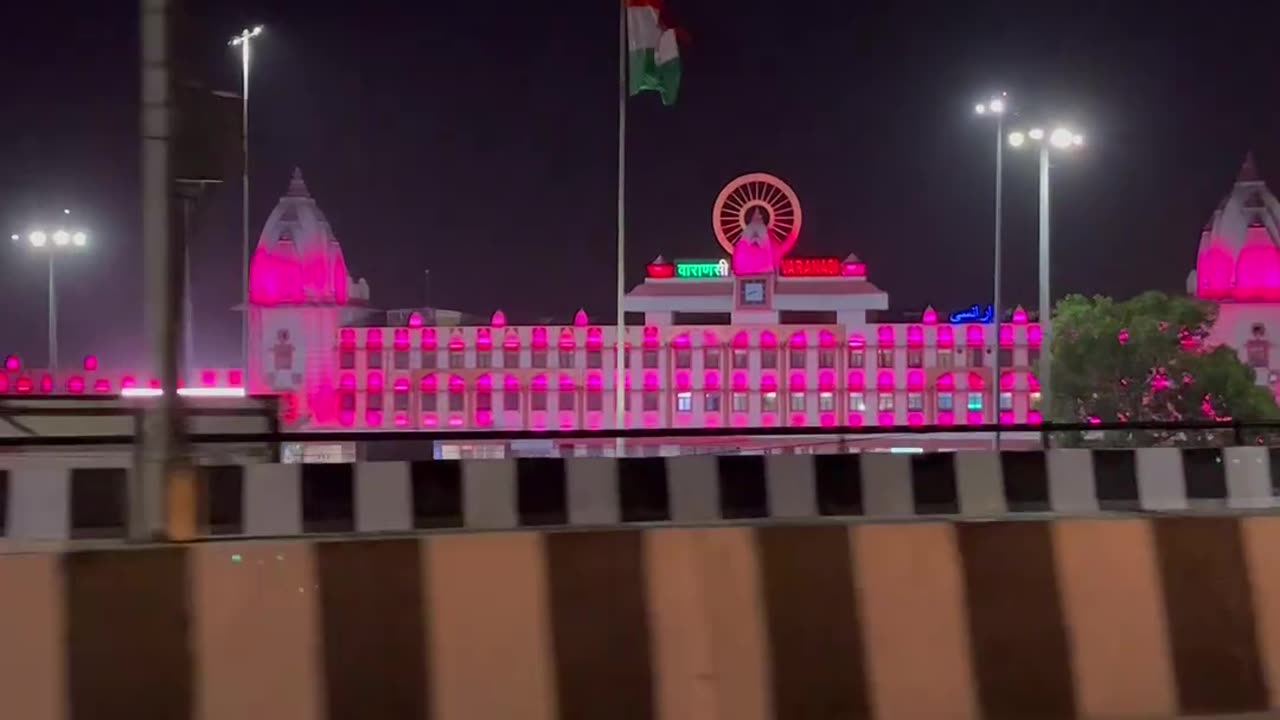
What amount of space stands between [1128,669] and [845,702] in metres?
1.34

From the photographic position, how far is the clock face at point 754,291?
64875 mm

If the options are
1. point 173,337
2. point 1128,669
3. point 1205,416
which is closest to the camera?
point 173,337

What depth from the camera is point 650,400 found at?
63250 mm

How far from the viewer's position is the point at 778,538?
5.54 metres

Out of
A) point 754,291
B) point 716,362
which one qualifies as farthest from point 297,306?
point 754,291

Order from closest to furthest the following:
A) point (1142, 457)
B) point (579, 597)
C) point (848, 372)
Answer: point (579, 597) → point (1142, 457) → point (848, 372)

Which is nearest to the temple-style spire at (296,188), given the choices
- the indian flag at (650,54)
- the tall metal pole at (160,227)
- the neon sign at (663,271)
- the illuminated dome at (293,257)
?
the illuminated dome at (293,257)

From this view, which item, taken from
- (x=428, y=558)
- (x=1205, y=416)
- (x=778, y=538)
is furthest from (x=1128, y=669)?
(x=1205, y=416)

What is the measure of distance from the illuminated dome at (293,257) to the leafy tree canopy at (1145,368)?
35912 mm

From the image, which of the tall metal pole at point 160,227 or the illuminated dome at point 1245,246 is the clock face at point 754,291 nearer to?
the illuminated dome at point 1245,246

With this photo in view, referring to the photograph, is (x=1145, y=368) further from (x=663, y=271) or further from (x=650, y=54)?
(x=663, y=271)

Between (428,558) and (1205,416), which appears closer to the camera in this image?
(428,558)

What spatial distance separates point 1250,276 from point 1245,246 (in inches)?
58.9

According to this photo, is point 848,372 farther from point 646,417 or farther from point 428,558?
point 428,558
